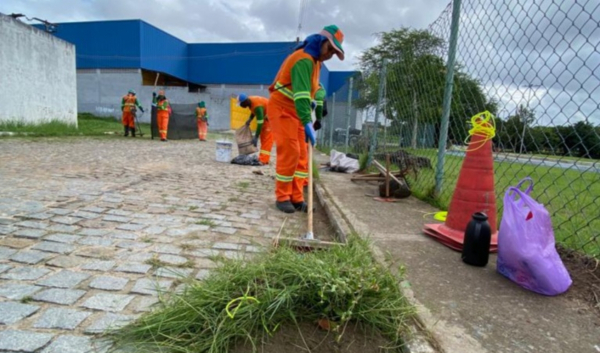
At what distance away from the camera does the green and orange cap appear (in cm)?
361

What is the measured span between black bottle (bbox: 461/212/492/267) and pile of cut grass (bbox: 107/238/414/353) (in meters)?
0.91

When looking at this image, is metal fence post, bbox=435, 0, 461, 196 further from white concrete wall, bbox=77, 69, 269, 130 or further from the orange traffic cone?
white concrete wall, bbox=77, 69, 269, 130

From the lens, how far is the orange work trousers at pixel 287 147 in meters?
3.83

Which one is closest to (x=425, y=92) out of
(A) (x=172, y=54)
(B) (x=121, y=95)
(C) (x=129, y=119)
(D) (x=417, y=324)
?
(D) (x=417, y=324)

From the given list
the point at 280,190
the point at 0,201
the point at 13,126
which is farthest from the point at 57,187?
the point at 13,126

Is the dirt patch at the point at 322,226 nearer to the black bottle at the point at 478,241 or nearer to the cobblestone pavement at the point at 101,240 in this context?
the cobblestone pavement at the point at 101,240

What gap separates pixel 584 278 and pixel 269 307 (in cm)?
197

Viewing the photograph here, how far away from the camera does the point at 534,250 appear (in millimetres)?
1927

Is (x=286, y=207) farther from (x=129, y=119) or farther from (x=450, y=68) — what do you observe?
(x=129, y=119)

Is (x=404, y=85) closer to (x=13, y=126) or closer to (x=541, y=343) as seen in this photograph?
(x=541, y=343)

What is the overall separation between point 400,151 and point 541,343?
14.4 ft

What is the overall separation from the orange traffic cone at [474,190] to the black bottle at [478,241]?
34 cm

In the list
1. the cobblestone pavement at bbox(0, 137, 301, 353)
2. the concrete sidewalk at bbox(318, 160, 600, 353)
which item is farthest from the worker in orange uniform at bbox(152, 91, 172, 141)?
the concrete sidewalk at bbox(318, 160, 600, 353)

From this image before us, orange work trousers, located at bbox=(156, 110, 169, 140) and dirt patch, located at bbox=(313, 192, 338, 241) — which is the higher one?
orange work trousers, located at bbox=(156, 110, 169, 140)
